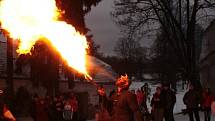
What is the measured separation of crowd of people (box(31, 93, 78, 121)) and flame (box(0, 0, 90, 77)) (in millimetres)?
5679

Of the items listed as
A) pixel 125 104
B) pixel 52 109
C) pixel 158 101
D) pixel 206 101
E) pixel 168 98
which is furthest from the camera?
pixel 206 101

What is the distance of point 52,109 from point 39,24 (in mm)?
7086

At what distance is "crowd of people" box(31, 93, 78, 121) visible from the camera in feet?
71.2

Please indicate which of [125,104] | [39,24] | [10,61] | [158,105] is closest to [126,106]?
[125,104]

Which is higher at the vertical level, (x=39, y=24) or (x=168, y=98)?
(x=39, y=24)

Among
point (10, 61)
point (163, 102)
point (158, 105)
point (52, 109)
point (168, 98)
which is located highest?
point (10, 61)

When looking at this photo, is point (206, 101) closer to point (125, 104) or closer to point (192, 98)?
point (192, 98)

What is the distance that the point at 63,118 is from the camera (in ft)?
77.2

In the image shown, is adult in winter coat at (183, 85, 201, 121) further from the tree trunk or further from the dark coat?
the dark coat

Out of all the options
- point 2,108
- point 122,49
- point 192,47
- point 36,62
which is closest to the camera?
point 2,108

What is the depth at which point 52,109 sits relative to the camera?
2233cm

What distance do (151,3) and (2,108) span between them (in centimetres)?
2183

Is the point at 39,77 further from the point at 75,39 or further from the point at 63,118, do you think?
the point at 75,39

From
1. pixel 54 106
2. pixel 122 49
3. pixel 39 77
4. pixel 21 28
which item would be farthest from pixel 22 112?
pixel 122 49
